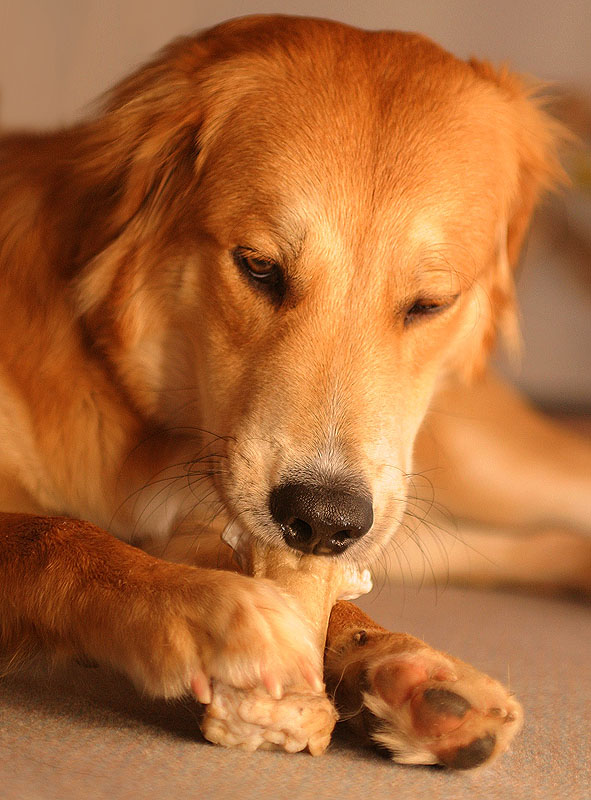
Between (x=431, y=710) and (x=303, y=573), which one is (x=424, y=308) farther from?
(x=431, y=710)

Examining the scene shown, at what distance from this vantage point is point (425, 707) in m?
1.15

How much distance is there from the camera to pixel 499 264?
188 centimetres

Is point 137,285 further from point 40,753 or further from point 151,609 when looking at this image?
point 40,753

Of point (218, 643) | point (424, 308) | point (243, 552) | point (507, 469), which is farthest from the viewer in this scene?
point (507, 469)

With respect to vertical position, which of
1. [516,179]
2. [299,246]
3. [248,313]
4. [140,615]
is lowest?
[140,615]

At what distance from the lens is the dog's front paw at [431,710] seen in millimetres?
1144

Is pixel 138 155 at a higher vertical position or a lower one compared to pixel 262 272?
higher

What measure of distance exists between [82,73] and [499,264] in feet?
5.24

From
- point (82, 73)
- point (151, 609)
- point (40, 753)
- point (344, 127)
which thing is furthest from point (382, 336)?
point (82, 73)

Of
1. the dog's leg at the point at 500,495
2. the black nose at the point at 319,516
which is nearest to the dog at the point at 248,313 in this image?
the black nose at the point at 319,516

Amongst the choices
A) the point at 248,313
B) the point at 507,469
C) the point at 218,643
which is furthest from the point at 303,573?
the point at 507,469

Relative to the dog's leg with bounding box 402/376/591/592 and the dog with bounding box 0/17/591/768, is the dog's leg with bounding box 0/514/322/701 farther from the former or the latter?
the dog's leg with bounding box 402/376/591/592

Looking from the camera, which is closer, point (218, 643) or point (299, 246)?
point (218, 643)

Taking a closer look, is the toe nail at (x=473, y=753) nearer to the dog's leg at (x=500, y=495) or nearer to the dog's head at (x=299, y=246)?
the dog's head at (x=299, y=246)
